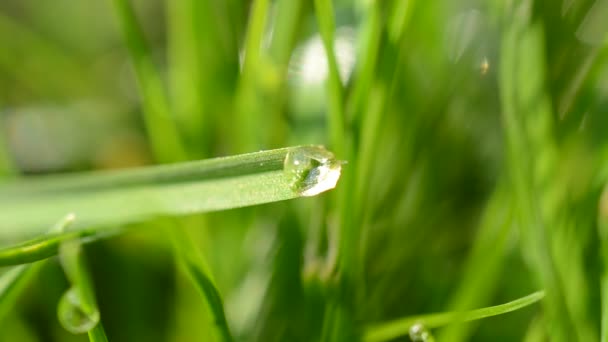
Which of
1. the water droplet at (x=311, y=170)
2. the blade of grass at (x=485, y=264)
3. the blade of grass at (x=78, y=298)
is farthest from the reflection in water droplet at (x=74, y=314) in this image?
the blade of grass at (x=485, y=264)

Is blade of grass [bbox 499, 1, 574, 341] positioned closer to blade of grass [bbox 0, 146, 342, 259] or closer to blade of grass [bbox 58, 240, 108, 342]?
blade of grass [bbox 0, 146, 342, 259]

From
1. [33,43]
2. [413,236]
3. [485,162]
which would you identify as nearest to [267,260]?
[413,236]

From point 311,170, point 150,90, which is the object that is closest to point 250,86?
point 150,90

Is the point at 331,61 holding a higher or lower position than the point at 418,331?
higher

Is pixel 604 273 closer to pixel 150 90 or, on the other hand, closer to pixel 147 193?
pixel 147 193

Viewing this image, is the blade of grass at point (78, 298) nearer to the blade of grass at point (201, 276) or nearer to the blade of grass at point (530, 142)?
the blade of grass at point (201, 276)

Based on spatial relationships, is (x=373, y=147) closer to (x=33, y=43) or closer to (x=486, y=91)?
(x=486, y=91)

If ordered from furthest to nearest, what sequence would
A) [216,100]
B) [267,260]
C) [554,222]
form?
1. [216,100]
2. [267,260]
3. [554,222]
